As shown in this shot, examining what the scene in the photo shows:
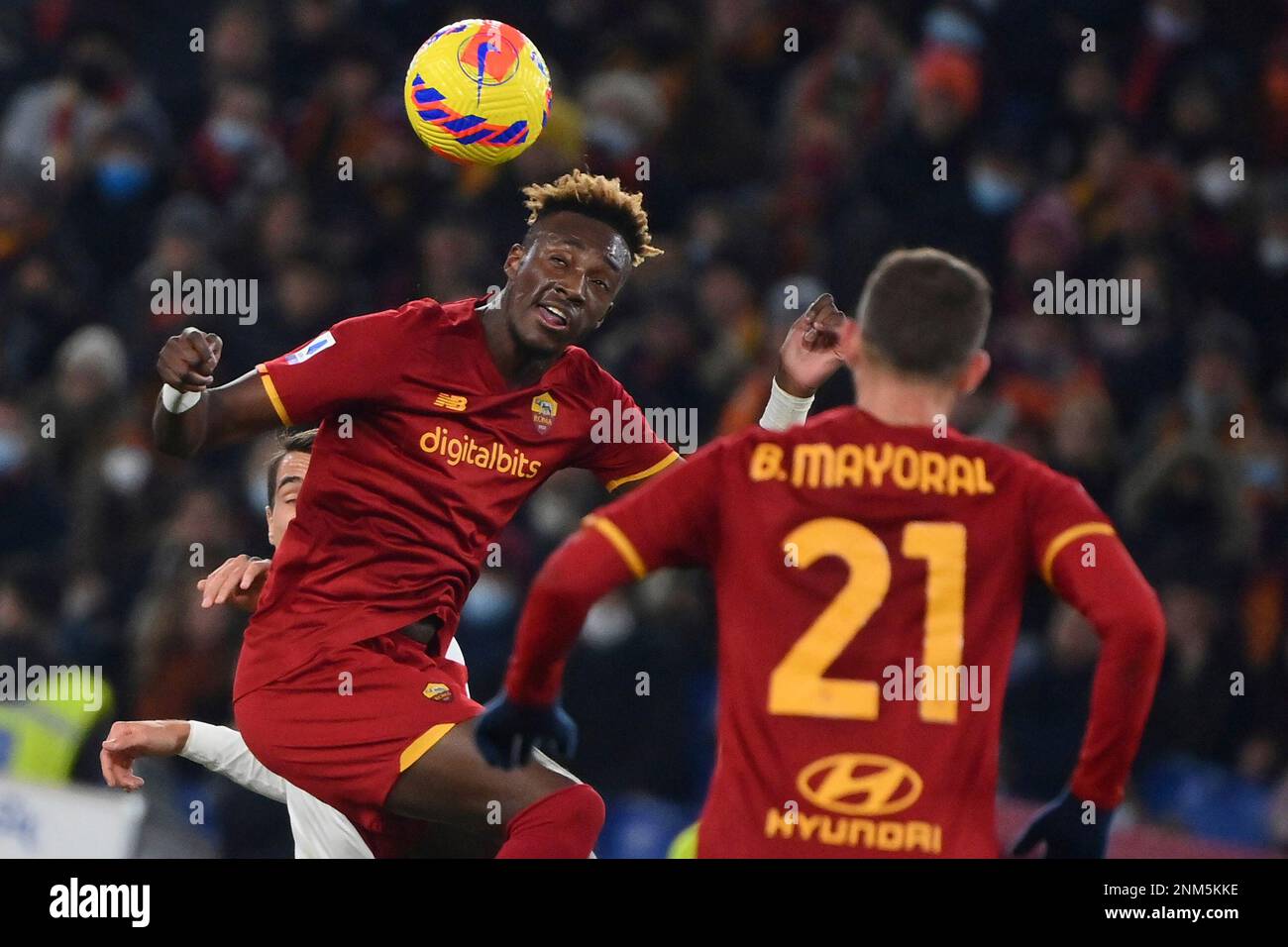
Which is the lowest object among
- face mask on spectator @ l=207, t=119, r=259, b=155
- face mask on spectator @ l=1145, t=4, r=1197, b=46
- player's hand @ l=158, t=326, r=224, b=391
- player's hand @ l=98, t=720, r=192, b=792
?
player's hand @ l=98, t=720, r=192, b=792

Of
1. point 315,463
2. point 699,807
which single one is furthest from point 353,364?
point 699,807

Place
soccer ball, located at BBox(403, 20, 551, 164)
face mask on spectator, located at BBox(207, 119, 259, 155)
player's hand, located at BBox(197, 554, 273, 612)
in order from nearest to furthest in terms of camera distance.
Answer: player's hand, located at BBox(197, 554, 273, 612) → soccer ball, located at BBox(403, 20, 551, 164) → face mask on spectator, located at BBox(207, 119, 259, 155)

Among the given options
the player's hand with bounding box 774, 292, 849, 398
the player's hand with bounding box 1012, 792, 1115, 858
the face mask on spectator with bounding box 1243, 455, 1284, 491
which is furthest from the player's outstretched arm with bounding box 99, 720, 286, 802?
the face mask on spectator with bounding box 1243, 455, 1284, 491

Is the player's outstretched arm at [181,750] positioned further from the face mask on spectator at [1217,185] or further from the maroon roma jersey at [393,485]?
the face mask on spectator at [1217,185]

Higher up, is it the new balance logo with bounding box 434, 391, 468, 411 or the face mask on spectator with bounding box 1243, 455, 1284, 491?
the new balance logo with bounding box 434, 391, 468, 411

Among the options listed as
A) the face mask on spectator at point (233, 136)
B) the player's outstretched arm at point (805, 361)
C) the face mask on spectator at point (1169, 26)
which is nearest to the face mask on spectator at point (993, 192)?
the face mask on spectator at point (1169, 26)

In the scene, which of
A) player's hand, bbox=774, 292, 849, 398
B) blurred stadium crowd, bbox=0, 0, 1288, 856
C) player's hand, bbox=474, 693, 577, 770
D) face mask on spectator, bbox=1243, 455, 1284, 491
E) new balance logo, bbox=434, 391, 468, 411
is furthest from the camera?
face mask on spectator, bbox=1243, 455, 1284, 491

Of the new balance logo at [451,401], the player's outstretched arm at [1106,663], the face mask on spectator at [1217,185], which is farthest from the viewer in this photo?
the face mask on spectator at [1217,185]

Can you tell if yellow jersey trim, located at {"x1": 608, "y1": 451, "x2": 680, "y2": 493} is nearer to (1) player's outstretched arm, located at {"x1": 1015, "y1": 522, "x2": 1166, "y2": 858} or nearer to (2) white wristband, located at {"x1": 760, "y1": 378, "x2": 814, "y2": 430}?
(2) white wristband, located at {"x1": 760, "y1": 378, "x2": 814, "y2": 430}

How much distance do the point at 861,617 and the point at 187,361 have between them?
5.68ft

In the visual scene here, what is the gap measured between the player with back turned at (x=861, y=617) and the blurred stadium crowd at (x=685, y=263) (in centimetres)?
383

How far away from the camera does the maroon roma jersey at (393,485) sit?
4984 mm

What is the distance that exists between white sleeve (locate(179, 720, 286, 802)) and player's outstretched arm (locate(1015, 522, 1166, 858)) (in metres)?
2.62

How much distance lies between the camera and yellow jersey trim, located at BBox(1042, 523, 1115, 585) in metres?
3.48
